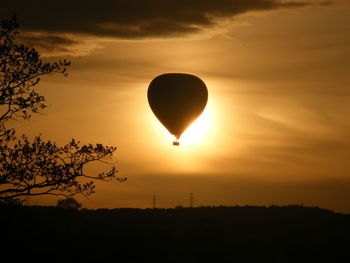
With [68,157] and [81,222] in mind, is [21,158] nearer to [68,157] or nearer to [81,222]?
[68,157]

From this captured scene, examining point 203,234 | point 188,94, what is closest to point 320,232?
point 203,234

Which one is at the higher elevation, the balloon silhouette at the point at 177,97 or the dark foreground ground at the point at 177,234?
the balloon silhouette at the point at 177,97

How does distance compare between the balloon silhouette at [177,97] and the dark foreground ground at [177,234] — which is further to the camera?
the balloon silhouette at [177,97]

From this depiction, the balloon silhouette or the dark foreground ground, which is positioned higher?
the balloon silhouette

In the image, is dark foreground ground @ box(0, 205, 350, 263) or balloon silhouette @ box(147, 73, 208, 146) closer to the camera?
dark foreground ground @ box(0, 205, 350, 263)
